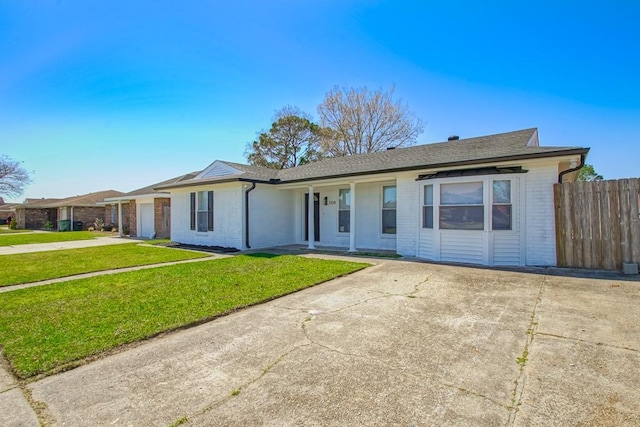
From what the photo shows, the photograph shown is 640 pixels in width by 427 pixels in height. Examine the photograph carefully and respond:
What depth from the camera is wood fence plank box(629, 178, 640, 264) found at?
22.3 feet

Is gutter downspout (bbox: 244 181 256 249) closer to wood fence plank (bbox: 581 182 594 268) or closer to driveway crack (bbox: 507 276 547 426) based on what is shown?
driveway crack (bbox: 507 276 547 426)

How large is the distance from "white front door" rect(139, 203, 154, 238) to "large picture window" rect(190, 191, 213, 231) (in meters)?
7.89

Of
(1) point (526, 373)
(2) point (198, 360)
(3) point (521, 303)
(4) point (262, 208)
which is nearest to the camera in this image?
(1) point (526, 373)

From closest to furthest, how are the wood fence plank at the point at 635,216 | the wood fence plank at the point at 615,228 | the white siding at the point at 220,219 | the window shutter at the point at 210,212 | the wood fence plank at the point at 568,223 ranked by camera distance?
the wood fence plank at the point at 635,216 < the wood fence plank at the point at 615,228 < the wood fence plank at the point at 568,223 < the white siding at the point at 220,219 < the window shutter at the point at 210,212

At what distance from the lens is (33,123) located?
13.9m

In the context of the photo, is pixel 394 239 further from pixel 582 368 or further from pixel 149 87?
pixel 149 87

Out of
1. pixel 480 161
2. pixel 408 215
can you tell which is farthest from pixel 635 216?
pixel 408 215

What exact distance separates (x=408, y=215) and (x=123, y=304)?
776cm

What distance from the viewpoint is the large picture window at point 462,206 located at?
830 cm

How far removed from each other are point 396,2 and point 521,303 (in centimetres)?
883

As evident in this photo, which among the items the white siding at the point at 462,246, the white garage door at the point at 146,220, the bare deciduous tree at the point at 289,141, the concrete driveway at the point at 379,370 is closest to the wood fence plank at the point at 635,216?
the concrete driveway at the point at 379,370

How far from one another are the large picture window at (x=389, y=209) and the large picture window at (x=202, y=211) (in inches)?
285

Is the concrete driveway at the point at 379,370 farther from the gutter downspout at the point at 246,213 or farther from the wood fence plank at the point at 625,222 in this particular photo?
the gutter downspout at the point at 246,213

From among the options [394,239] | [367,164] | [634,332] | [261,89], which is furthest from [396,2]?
[634,332]
